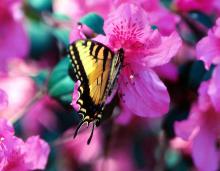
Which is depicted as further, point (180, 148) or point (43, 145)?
point (180, 148)

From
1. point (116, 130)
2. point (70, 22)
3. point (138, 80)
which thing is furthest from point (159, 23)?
point (116, 130)

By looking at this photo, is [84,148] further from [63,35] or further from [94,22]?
[94,22]

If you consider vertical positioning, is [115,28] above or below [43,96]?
above

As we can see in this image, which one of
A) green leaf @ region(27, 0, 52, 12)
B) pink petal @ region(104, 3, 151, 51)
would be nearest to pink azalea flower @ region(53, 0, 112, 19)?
green leaf @ region(27, 0, 52, 12)

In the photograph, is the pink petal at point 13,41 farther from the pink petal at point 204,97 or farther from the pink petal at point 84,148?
the pink petal at point 204,97

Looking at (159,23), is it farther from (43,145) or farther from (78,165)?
(78,165)

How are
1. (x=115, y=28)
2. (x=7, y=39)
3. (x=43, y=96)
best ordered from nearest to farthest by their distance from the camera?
(x=115, y=28), (x=43, y=96), (x=7, y=39)
